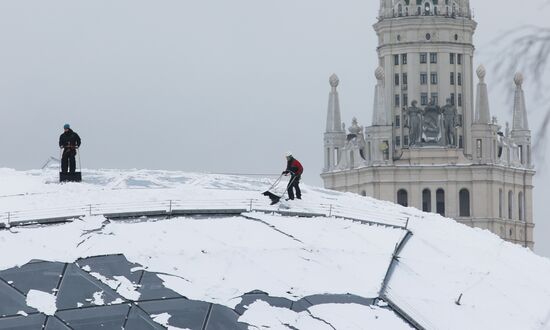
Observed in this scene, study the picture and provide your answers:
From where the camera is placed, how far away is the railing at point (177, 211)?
5859cm

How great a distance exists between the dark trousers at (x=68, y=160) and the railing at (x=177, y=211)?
275 cm

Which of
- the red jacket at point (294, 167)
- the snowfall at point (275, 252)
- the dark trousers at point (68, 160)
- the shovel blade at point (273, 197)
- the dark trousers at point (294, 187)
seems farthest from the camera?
the dark trousers at point (68, 160)

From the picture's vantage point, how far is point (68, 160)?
6288 cm

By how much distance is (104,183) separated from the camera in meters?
63.5

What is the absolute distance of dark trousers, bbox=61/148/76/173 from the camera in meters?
62.0

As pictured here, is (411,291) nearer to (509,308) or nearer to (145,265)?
(509,308)

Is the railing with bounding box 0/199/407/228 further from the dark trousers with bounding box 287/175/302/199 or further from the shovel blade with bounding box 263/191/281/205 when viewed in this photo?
the dark trousers with bounding box 287/175/302/199

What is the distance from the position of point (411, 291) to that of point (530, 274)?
23.8ft

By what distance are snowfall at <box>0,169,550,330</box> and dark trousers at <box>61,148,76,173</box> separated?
0.50 m

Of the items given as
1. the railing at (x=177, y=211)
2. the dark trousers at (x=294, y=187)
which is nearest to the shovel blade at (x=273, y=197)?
the railing at (x=177, y=211)

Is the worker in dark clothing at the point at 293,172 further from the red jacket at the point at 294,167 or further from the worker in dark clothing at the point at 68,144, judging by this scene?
the worker in dark clothing at the point at 68,144

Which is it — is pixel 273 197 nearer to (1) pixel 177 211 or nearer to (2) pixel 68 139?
(1) pixel 177 211

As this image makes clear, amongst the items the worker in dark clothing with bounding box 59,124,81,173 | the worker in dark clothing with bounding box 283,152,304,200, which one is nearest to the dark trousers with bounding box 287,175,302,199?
the worker in dark clothing with bounding box 283,152,304,200

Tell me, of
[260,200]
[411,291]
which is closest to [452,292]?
[411,291]
